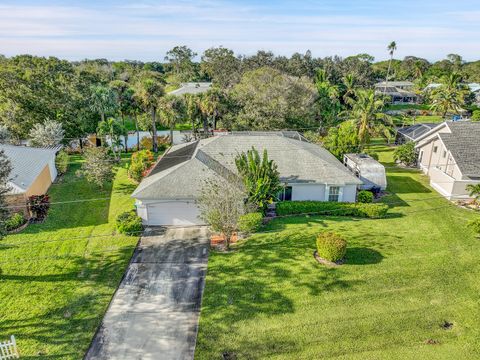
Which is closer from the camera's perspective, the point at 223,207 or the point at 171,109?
the point at 223,207

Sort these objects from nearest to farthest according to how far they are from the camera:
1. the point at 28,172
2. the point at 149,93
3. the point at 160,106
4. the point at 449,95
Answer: the point at 28,172 → the point at 149,93 → the point at 160,106 → the point at 449,95

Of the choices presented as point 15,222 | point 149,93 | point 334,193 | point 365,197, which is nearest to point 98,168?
point 15,222

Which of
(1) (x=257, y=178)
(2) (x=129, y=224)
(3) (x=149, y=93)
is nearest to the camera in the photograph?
(2) (x=129, y=224)

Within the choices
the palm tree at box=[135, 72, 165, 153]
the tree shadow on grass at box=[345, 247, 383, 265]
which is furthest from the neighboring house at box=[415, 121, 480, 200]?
the palm tree at box=[135, 72, 165, 153]

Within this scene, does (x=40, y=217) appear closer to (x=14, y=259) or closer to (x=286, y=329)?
(x=14, y=259)

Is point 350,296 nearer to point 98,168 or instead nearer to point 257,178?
point 257,178

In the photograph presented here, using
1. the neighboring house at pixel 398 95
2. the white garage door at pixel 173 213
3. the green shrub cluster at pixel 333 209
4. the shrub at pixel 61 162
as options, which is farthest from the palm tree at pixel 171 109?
the neighboring house at pixel 398 95

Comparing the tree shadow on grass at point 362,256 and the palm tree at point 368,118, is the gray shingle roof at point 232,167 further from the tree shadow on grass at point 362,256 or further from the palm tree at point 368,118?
the palm tree at point 368,118

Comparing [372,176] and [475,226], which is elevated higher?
[372,176]
